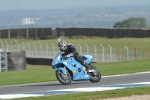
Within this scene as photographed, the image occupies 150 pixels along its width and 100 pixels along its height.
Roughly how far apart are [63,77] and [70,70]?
0.34 m

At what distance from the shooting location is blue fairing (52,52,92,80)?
17234 millimetres

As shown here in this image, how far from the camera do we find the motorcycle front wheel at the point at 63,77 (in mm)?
17172

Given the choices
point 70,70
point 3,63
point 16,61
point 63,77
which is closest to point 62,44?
point 70,70

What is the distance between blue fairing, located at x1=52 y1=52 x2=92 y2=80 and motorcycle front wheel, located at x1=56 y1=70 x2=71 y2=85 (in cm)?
11

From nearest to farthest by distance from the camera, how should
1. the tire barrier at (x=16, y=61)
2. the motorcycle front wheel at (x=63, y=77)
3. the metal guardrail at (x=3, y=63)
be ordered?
the motorcycle front wheel at (x=63, y=77)
the metal guardrail at (x=3, y=63)
the tire barrier at (x=16, y=61)

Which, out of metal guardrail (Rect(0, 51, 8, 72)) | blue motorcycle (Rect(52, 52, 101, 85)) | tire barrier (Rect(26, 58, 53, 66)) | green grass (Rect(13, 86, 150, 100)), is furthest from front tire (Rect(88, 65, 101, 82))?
tire barrier (Rect(26, 58, 53, 66))

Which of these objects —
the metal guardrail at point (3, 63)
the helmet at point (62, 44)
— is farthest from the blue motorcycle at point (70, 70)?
the metal guardrail at point (3, 63)

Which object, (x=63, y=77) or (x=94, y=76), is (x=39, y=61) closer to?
(x=94, y=76)

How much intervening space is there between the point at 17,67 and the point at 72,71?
474 inches

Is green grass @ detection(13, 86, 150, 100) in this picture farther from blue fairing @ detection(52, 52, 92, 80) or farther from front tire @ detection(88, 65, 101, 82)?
front tire @ detection(88, 65, 101, 82)

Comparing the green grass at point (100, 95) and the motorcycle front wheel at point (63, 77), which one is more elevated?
the motorcycle front wheel at point (63, 77)

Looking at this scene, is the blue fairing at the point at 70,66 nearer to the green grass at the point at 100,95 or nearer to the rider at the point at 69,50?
the rider at the point at 69,50

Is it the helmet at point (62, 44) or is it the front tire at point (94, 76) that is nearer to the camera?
the helmet at point (62, 44)

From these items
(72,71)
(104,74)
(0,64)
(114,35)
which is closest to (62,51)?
(72,71)
